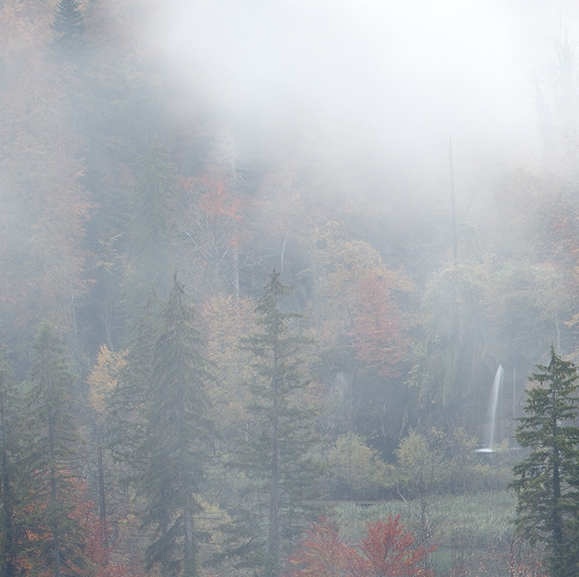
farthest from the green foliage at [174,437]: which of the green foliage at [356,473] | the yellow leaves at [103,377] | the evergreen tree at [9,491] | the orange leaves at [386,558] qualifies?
the yellow leaves at [103,377]

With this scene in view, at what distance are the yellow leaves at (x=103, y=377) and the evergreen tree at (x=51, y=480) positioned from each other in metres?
18.2

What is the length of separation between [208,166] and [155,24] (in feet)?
58.5

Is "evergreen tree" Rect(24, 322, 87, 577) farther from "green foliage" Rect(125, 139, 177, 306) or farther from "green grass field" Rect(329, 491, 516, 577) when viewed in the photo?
"green foliage" Rect(125, 139, 177, 306)

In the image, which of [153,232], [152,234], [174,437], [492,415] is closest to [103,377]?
[152,234]

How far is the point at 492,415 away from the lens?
1665 inches

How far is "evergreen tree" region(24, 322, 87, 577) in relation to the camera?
81.8 feet

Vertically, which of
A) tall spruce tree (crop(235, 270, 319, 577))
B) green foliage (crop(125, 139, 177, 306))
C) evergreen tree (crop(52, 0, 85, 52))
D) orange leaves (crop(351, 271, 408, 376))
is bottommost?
tall spruce tree (crop(235, 270, 319, 577))

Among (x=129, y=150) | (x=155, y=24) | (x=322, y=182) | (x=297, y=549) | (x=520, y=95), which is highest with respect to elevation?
(x=155, y=24)

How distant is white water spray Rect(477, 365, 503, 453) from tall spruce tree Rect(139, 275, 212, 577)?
20937 mm

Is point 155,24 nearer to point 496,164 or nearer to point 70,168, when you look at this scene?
point 70,168

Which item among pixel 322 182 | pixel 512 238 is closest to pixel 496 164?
pixel 512 238

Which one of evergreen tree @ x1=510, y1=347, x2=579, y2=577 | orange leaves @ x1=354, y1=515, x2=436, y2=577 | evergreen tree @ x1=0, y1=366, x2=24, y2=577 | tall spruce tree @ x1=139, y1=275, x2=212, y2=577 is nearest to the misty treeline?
tall spruce tree @ x1=139, y1=275, x2=212, y2=577

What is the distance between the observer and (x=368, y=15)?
6350 cm

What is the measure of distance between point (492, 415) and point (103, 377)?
78.0 ft
